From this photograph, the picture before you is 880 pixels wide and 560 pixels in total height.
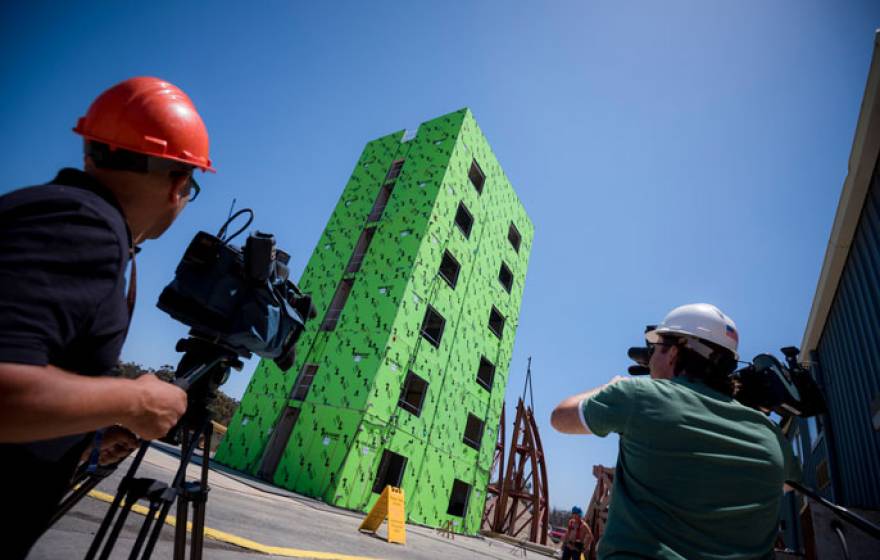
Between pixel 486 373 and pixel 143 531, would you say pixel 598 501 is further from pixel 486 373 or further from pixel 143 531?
pixel 143 531

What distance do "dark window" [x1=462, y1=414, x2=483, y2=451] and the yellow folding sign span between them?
10.4m

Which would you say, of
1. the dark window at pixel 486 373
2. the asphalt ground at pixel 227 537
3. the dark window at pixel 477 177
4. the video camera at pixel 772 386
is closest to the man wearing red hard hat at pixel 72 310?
the asphalt ground at pixel 227 537

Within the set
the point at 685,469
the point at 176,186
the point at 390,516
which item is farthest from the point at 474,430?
the point at 176,186

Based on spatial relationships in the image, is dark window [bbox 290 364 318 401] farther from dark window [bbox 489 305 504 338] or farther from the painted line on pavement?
the painted line on pavement

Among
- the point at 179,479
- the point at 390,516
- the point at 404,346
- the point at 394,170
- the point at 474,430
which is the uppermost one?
the point at 394,170

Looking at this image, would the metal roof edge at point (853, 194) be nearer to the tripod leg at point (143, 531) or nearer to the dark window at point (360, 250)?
the tripod leg at point (143, 531)

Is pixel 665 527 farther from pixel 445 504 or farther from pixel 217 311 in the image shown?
pixel 445 504

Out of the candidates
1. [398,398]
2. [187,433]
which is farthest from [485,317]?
[187,433]

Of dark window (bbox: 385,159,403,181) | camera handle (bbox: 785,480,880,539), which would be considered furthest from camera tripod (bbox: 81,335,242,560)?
dark window (bbox: 385,159,403,181)

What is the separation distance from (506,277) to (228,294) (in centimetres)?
2077

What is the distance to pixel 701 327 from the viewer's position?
178 cm

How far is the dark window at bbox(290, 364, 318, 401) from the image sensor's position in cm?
1408

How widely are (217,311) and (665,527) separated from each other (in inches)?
65.7

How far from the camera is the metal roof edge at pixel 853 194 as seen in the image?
4777 mm
